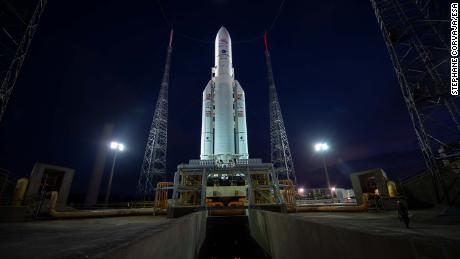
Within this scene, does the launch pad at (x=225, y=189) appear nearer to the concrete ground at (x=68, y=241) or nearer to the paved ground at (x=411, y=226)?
the paved ground at (x=411, y=226)

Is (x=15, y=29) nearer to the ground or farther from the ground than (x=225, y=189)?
farther from the ground

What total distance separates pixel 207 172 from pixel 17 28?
24.7 m

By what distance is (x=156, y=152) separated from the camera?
161 ft

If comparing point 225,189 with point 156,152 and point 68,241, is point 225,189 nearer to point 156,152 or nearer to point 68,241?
point 68,241

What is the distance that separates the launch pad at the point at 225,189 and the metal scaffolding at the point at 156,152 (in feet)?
89.7

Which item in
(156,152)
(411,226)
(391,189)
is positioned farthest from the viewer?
(156,152)

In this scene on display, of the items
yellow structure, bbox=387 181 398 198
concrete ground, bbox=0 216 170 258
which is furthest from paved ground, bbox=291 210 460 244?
yellow structure, bbox=387 181 398 198

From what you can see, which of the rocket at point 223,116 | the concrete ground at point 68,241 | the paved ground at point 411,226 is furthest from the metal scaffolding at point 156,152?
the paved ground at point 411,226

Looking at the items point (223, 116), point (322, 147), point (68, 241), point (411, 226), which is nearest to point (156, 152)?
point (223, 116)

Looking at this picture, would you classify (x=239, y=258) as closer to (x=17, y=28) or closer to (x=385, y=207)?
(x=385, y=207)

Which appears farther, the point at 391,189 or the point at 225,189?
the point at 225,189

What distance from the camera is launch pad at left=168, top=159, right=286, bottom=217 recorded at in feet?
53.6

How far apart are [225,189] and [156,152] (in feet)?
103

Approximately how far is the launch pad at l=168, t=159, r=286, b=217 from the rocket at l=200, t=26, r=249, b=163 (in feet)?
10.5
